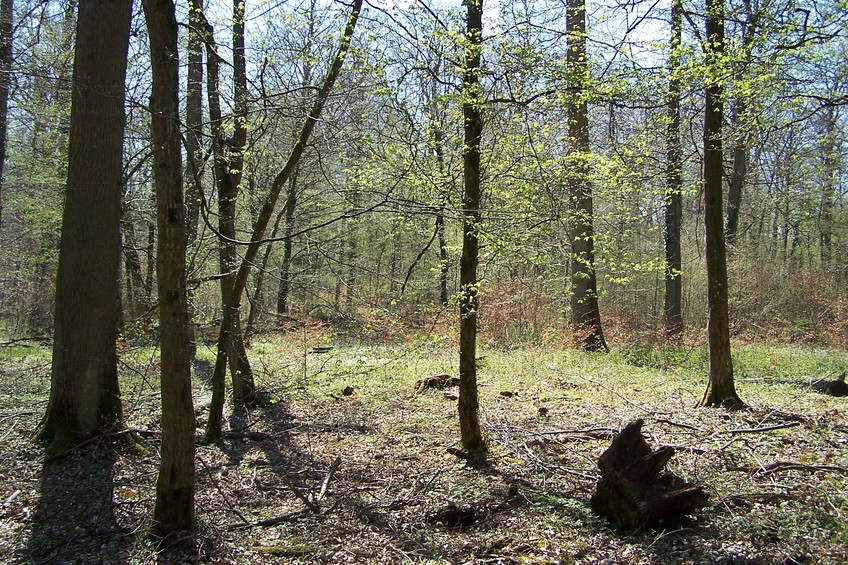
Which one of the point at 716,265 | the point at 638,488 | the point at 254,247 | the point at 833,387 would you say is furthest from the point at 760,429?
the point at 254,247

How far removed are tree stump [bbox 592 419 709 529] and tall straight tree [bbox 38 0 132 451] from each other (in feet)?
17.5

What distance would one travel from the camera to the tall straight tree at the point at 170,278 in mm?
4059

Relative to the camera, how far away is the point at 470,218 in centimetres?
515

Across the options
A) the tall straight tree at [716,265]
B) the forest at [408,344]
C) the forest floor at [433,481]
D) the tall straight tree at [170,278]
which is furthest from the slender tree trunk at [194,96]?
the tall straight tree at [716,265]

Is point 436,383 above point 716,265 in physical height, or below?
below

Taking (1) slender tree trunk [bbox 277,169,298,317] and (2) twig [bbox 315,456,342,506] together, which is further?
(1) slender tree trunk [bbox 277,169,298,317]

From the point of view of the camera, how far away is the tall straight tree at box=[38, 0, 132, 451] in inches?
245

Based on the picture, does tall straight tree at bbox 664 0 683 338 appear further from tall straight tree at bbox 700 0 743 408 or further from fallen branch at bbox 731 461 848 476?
fallen branch at bbox 731 461 848 476

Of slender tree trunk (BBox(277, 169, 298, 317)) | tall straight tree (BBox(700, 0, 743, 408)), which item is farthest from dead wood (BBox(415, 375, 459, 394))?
A: tall straight tree (BBox(700, 0, 743, 408))

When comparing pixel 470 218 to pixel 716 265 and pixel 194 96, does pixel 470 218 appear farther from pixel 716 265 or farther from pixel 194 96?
pixel 194 96

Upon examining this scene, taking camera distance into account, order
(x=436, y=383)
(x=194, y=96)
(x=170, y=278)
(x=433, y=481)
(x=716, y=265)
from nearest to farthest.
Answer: (x=170, y=278), (x=433, y=481), (x=716, y=265), (x=194, y=96), (x=436, y=383)

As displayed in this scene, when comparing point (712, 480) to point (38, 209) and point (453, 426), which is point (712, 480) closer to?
point (453, 426)

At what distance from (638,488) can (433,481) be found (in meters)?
2.07

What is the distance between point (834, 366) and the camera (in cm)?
1129
